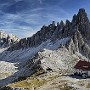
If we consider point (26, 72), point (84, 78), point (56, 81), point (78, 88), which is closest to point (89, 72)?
point (84, 78)

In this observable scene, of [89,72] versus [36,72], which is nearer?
[89,72]

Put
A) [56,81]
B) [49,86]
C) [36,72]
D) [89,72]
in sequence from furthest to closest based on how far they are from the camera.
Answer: [36,72] < [89,72] < [56,81] < [49,86]

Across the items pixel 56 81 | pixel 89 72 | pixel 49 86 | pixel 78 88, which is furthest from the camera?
pixel 89 72

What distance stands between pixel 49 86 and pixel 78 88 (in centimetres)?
1435

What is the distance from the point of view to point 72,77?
14112 cm

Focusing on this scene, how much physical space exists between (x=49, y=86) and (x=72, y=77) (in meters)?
20.0

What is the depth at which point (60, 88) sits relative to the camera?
4673 inches

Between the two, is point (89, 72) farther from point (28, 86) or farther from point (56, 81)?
point (28, 86)

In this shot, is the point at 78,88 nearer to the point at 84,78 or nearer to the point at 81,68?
the point at 84,78

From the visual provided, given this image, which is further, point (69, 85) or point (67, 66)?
point (67, 66)

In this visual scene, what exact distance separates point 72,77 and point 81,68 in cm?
1287

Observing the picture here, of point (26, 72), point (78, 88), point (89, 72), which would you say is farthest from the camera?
point (26, 72)

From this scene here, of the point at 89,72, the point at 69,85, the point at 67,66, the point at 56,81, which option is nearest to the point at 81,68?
the point at 89,72

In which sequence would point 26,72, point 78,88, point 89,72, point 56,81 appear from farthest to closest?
point 26,72 < point 89,72 < point 56,81 < point 78,88
